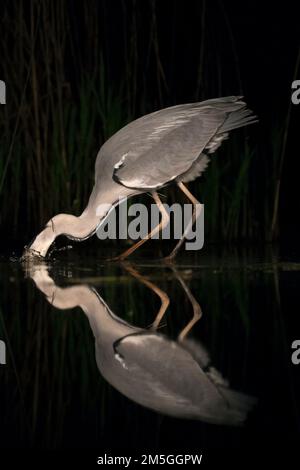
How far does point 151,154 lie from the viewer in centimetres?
606

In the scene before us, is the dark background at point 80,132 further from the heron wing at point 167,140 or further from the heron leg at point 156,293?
the heron leg at point 156,293

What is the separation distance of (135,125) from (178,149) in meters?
0.31

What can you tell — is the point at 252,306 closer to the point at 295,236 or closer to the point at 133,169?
the point at 133,169

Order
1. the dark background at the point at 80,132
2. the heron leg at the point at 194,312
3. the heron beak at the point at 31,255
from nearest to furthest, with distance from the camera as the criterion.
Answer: the heron leg at the point at 194,312 → the heron beak at the point at 31,255 → the dark background at the point at 80,132

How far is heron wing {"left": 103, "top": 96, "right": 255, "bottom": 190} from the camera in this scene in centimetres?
595

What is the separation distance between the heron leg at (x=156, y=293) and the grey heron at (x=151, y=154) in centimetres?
41

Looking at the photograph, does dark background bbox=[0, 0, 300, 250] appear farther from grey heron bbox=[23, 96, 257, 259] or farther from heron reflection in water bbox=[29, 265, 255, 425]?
heron reflection in water bbox=[29, 265, 255, 425]

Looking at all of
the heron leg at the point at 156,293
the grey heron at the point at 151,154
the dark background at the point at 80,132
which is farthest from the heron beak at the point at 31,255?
the dark background at the point at 80,132

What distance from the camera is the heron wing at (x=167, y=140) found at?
19.5 feet

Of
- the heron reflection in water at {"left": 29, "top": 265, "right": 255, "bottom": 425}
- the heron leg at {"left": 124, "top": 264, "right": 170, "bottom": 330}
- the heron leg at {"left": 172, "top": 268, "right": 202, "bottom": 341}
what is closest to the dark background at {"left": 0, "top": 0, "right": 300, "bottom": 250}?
the heron leg at {"left": 124, "top": 264, "right": 170, "bottom": 330}

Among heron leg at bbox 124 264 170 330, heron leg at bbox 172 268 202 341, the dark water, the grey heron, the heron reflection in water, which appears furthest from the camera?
the grey heron

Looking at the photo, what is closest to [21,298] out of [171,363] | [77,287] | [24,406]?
[77,287]

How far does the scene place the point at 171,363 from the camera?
3068mm
